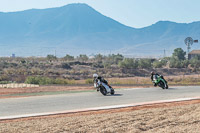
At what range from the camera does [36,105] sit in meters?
17.3

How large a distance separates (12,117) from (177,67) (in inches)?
2500

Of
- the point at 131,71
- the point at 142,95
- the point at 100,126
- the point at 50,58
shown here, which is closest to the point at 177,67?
the point at 131,71

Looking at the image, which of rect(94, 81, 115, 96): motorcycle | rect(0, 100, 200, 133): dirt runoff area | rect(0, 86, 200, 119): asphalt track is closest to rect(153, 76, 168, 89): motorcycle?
rect(0, 86, 200, 119): asphalt track

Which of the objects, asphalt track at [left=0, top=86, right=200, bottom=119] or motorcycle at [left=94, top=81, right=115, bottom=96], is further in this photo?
motorcycle at [left=94, top=81, right=115, bottom=96]

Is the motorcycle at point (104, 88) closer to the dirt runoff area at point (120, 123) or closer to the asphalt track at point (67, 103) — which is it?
the asphalt track at point (67, 103)

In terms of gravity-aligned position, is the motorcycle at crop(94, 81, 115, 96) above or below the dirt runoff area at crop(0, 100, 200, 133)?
above

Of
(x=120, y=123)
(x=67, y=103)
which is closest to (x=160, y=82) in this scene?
(x=67, y=103)

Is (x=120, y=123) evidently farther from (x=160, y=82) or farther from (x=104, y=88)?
(x=160, y=82)

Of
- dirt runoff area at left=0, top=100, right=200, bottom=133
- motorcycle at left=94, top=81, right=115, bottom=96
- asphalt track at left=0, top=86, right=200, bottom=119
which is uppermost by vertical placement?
motorcycle at left=94, top=81, right=115, bottom=96

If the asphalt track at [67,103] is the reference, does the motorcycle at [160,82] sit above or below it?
above

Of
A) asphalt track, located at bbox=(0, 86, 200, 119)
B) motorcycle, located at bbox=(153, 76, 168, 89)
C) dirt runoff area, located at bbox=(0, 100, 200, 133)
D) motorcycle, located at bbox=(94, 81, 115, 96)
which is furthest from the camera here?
motorcycle, located at bbox=(153, 76, 168, 89)

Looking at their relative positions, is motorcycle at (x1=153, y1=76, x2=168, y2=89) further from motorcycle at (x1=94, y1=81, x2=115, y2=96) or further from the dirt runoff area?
the dirt runoff area

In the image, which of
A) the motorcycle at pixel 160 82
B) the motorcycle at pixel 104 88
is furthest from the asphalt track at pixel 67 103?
the motorcycle at pixel 160 82

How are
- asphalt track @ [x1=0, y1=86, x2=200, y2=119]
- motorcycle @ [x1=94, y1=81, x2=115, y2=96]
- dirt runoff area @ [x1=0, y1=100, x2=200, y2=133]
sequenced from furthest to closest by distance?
motorcycle @ [x1=94, y1=81, x2=115, y2=96] → asphalt track @ [x1=0, y1=86, x2=200, y2=119] → dirt runoff area @ [x1=0, y1=100, x2=200, y2=133]
